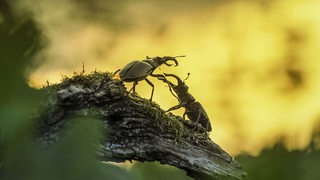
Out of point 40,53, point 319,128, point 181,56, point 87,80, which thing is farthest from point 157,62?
point 40,53

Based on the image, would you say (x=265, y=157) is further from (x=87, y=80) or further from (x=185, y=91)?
(x=185, y=91)

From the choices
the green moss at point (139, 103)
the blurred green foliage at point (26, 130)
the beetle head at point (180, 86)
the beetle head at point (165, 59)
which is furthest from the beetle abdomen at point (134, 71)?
the blurred green foliage at point (26, 130)

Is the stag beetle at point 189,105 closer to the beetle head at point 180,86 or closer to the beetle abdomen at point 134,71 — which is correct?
the beetle head at point 180,86

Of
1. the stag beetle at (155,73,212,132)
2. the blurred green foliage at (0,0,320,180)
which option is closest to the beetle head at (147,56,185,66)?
the stag beetle at (155,73,212,132)

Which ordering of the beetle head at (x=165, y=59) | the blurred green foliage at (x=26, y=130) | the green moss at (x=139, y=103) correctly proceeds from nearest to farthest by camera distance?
1. the blurred green foliage at (x=26, y=130)
2. the green moss at (x=139, y=103)
3. the beetle head at (x=165, y=59)

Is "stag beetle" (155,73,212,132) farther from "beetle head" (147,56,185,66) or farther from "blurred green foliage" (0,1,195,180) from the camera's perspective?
"blurred green foliage" (0,1,195,180)

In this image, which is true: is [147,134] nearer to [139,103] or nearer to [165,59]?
[139,103]
